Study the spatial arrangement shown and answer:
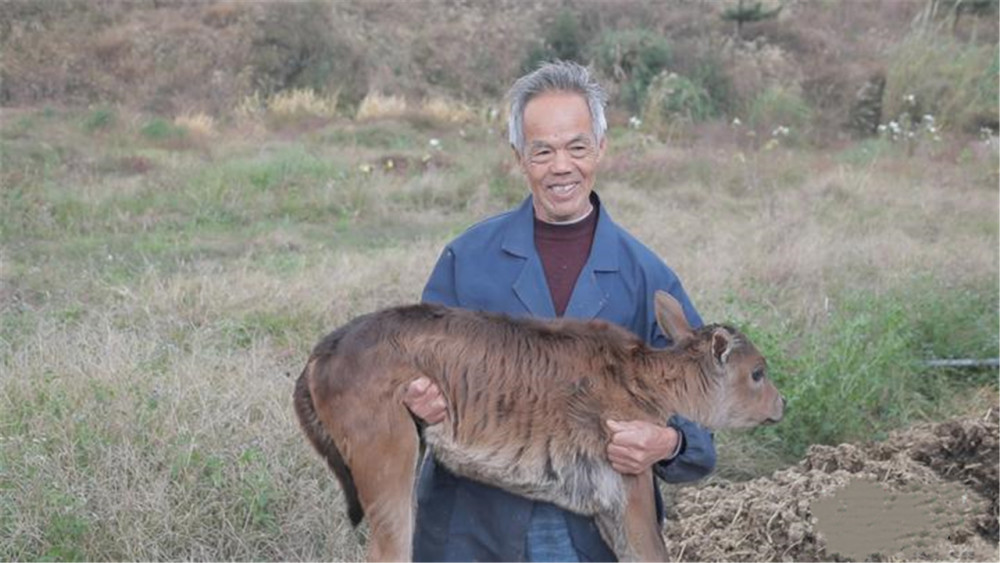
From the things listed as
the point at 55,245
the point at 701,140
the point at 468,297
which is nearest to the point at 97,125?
the point at 55,245

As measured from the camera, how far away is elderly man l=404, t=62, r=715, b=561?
347 cm

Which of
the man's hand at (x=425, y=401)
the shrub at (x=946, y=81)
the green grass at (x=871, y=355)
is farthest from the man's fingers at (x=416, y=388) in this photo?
the shrub at (x=946, y=81)

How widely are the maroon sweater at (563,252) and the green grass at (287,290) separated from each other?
2.40 metres

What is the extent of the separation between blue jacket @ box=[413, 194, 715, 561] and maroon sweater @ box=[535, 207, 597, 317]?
34 mm

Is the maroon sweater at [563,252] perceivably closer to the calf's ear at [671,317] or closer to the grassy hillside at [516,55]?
the calf's ear at [671,317]

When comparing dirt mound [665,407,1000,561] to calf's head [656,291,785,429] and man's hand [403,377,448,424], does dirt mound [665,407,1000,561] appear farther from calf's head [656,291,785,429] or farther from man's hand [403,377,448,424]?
man's hand [403,377,448,424]

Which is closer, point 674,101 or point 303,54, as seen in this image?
point 674,101

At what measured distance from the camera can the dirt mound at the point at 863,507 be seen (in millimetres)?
6055

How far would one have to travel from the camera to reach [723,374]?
388 cm

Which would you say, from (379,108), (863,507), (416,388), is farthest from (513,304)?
(379,108)

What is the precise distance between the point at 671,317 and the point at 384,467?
3.37ft

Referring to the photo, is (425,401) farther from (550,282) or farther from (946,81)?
(946,81)

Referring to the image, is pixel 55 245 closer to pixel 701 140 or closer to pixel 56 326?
pixel 56 326

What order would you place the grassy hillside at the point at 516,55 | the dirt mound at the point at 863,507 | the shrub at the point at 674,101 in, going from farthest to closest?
the grassy hillside at the point at 516,55 < the shrub at the point at 674,101 < the dirt mound at the point at 863,507
